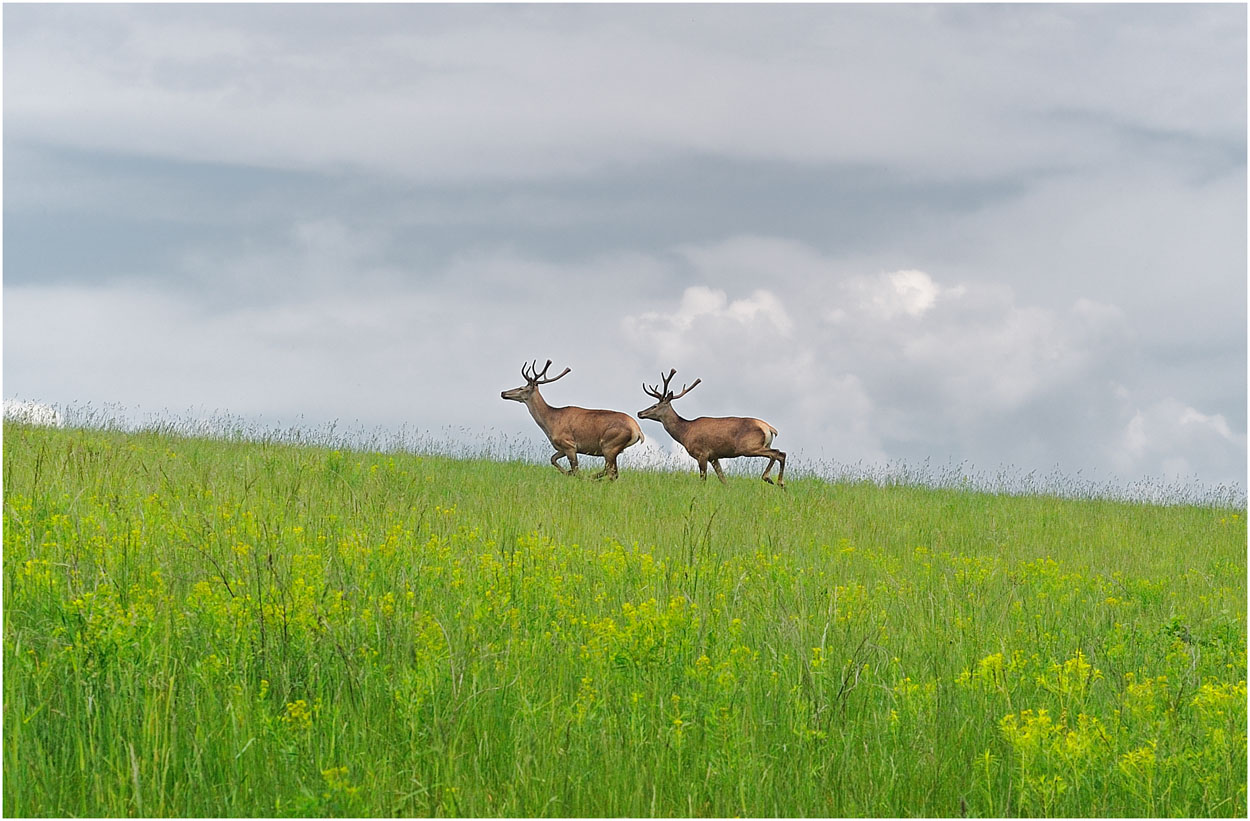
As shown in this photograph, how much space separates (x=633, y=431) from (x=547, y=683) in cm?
1266

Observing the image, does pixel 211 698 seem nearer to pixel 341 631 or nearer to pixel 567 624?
pixel 341 631

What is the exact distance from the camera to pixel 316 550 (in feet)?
21.8

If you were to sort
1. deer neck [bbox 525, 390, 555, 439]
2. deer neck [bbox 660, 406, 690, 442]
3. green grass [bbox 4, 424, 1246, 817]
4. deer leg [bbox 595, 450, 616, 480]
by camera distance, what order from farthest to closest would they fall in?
deer neck [bbox 660, 406, 690, 442] → deer neck [bbox 525, 390, 555, 439] → deer leg [bbox 595, 450, 616, 480] → green grass [bbox 4, 424, 1246, 817]

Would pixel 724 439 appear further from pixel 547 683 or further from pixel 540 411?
pixel 547 683

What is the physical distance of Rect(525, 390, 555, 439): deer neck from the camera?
60.5 feet

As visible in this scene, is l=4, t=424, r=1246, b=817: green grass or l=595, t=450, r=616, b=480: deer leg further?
l=595, t=450, r=616, b=480: deer leg

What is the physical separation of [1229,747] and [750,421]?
14.2 meters

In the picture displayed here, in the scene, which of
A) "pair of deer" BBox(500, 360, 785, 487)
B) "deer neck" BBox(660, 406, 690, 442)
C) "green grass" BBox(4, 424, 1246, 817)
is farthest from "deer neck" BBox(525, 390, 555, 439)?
"green grass" BBox(4, 424, 1246, 817)

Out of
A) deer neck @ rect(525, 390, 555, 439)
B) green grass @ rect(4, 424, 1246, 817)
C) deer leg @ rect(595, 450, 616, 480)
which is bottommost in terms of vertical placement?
green grass @ rect(4, 424, 1246, 817)

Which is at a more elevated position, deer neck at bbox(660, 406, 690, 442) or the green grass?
deer neck at bbox(660, 406, 690, 442)

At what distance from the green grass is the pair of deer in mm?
9283

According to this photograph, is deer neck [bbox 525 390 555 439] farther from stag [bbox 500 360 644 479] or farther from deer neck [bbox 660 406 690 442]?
deer neck [bbox 660 406 690 442]

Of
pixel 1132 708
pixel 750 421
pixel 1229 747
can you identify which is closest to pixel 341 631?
pixel 1132 708

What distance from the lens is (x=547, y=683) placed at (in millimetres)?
4668
